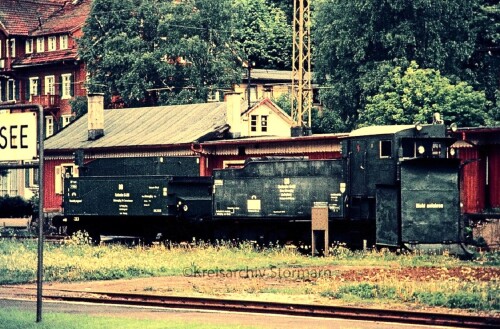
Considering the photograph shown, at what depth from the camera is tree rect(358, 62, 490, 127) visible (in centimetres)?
6356

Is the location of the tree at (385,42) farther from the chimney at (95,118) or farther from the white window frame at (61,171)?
the white window frame at (61,171)

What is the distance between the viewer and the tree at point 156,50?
79.7m

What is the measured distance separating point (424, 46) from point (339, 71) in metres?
6.44

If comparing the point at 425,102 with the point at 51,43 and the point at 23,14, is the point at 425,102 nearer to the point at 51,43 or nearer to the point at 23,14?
the point at 51,43

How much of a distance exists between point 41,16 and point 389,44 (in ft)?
117

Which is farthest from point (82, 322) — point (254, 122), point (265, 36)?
point (265, 36)

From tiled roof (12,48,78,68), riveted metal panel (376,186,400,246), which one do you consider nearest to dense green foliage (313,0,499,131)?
tiled roof (12,48,78,68)

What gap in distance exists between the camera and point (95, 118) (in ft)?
192

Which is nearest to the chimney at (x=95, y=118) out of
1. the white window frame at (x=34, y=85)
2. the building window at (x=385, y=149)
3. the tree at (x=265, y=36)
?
the building window at (x=385, y=149)

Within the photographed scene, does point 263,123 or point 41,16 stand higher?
point 41,16

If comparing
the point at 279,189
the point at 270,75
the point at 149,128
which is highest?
the point at 270,75

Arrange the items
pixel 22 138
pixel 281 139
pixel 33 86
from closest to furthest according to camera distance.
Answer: pixel 22 138
pixel 281 139
pixel 33 86

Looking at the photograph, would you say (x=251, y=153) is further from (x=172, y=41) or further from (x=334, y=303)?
(x=172, y=41)

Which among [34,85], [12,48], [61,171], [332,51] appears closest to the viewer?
[61,171]
